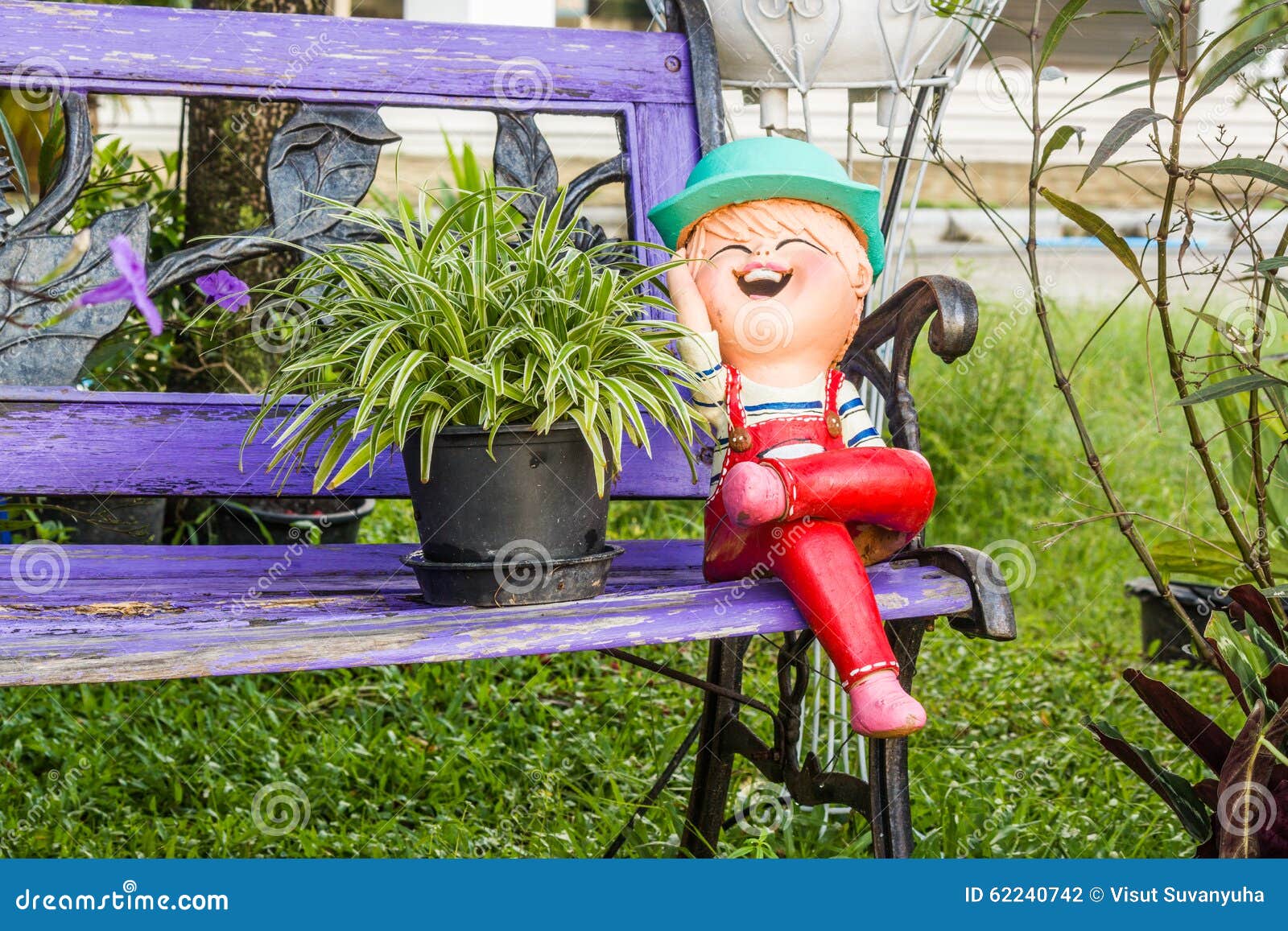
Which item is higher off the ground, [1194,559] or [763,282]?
[763,282]

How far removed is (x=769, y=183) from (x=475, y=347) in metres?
0.42

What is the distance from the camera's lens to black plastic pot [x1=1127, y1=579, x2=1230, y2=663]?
122 inches

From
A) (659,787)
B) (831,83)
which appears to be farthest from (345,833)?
(831,83)

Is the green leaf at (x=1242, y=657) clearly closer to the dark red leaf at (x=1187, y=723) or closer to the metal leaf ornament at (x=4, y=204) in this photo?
the dark red leaf at (x=1187, y=723)

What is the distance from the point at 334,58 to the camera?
1963 millimetres

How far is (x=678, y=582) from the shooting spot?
1.71 metres

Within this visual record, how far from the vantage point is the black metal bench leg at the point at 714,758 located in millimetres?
2053

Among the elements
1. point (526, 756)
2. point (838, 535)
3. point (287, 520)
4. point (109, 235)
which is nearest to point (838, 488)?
point (838, 535)

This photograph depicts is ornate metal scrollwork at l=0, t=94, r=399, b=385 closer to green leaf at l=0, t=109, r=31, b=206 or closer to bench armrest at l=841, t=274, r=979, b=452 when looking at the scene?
green leaf at l=0, t=109, r=31, b=206

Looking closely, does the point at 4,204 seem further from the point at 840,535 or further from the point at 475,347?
the point at 840,535

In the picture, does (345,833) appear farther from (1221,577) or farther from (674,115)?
(1221,577)

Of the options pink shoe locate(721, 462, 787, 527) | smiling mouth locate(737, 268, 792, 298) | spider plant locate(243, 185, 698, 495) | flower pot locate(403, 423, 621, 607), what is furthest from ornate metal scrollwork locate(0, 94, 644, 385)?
pink shoe locate(721, 462, 787, 527)

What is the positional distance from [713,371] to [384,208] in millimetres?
2573

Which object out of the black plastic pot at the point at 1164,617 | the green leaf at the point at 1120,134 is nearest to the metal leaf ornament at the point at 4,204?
the green leaf at the point at 1120,134
